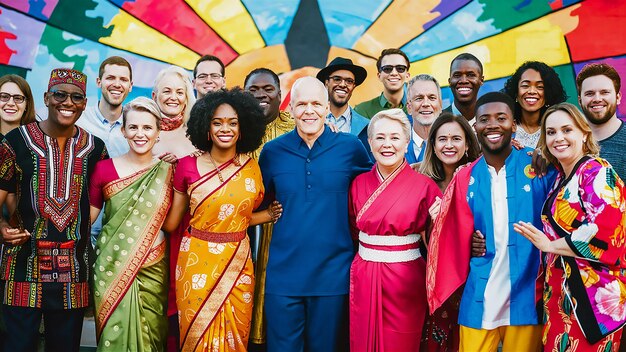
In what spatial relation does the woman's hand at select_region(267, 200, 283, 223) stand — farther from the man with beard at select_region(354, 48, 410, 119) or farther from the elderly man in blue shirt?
the man with beard at select_region(354, 48, 410, 119)

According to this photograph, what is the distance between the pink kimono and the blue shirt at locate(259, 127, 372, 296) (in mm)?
106

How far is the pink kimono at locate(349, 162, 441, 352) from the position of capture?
320 cm

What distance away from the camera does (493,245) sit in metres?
3.05

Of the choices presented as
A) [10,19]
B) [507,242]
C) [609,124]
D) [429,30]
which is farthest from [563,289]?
[10,19]

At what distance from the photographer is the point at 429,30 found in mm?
5340

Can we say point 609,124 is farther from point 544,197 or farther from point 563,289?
point 563,289

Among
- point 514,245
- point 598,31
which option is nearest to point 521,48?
point 598,31

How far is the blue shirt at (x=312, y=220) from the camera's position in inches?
130

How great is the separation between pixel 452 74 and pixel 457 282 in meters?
1.81

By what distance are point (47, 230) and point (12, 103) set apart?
1285 millimetres

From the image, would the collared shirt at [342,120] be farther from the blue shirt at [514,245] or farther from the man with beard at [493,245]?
the blue shirt at [514,245]

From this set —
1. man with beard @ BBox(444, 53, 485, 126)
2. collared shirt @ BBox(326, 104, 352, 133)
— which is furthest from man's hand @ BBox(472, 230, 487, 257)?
collared shirt @ BBox(326, 104, 352, 133)

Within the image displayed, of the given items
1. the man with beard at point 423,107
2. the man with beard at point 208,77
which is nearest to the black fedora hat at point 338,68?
the man with beard at point 423,107

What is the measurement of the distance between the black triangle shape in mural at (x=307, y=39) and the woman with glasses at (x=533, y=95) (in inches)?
76.7
